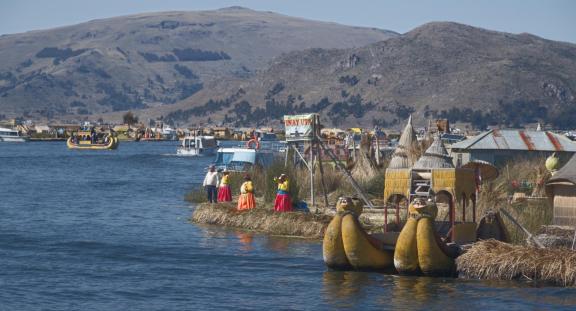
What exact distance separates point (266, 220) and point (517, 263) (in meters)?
12.4

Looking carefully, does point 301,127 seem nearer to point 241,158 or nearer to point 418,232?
point 418,232

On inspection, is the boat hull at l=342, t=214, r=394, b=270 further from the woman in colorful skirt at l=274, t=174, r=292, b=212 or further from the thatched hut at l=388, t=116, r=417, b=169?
the thatched hut at l=388, t=116, r=417, b=169

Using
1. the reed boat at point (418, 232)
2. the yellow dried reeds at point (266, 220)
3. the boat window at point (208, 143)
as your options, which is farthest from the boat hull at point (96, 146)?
the reed boat at point (418, 232)

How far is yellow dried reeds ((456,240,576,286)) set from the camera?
27.3 metres

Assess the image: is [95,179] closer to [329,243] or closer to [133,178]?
[133,178]

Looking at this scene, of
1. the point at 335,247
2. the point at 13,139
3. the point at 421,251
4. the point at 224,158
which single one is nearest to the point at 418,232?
the point at 421,251

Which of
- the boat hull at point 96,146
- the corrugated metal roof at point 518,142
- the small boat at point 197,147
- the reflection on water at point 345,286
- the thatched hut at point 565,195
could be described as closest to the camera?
the reflection on water at point 345,286

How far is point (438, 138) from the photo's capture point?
34281 mm

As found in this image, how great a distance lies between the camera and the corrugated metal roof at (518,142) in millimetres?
52597

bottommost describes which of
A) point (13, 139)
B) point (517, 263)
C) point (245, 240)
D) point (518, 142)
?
point (245, 240)

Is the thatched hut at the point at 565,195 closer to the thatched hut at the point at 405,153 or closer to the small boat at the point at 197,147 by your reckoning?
the thatched hut at the point at 405,153

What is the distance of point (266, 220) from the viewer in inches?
1519

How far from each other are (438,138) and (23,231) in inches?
593

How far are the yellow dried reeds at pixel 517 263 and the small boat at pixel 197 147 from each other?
323 feet
